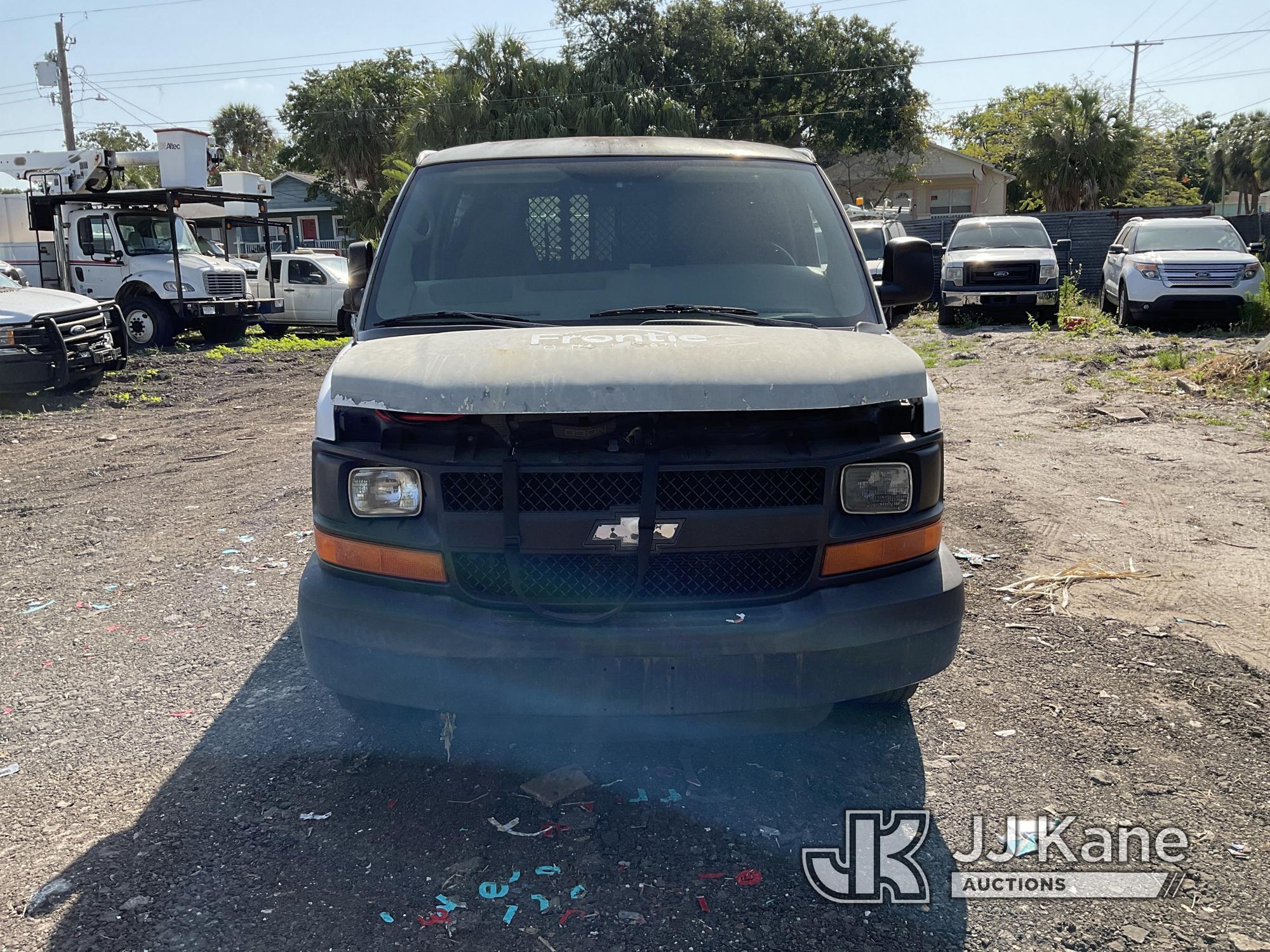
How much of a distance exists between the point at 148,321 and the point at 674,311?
16.7 metres

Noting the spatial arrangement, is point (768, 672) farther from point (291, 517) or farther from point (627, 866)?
point (291, 517)

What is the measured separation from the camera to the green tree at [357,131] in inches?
1487

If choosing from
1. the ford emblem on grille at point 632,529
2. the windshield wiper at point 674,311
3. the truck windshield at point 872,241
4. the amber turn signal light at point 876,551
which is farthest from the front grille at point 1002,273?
the ford emblem on grille at point 632,529

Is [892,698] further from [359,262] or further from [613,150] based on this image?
[359,262]

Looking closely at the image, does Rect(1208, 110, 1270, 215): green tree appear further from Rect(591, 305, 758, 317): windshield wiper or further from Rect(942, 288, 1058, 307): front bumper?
Rect(591, 305, 758, 317): windshield wiper

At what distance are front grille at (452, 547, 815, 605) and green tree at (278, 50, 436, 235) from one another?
34587 millimetres

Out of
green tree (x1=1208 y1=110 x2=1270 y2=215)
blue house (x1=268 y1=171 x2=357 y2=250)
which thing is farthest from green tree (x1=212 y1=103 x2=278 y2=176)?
green tree (x1=1208 y1=110 x2=1270 y2=215)

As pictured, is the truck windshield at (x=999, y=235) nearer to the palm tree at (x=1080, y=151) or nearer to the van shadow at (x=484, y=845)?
the van shadow at (x=484, y=845)

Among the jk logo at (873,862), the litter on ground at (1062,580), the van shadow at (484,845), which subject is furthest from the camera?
the litter on ground at (1062,580)

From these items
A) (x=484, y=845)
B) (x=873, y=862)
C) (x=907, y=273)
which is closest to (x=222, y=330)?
(x=907, y=273)

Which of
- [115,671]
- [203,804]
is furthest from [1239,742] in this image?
[115,671]

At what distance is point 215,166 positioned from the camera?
18484 mm

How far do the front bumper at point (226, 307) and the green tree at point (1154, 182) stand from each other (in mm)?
28524

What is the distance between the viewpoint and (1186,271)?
579 inches
